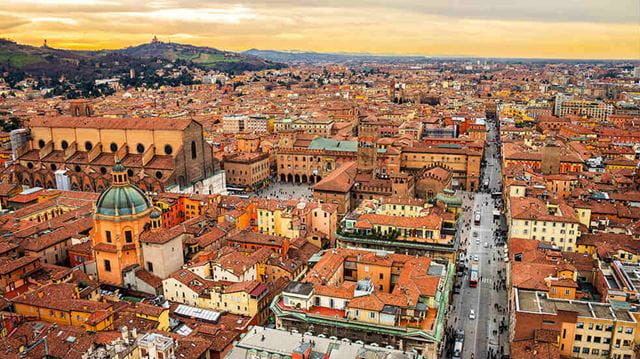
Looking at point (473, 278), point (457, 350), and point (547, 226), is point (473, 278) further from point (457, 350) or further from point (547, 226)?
point (457, 350)

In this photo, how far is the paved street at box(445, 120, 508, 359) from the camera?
4007 centimetres

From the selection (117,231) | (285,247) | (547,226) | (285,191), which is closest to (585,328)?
(547,226)

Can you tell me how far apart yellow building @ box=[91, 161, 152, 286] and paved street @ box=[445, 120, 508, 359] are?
26744 mm

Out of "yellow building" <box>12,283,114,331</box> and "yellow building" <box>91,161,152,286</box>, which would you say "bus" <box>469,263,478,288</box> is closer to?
"yellow building" <box>91,161,152,286</box>

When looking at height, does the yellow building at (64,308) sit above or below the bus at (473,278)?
above

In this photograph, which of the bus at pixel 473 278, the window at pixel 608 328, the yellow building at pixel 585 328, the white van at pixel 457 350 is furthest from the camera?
the bus at pixel 473 278

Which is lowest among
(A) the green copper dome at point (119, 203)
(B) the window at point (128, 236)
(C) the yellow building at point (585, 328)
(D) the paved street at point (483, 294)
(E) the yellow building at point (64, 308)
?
(D) the paved street at point (483, 294)

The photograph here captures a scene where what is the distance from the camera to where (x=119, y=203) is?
4388 cm

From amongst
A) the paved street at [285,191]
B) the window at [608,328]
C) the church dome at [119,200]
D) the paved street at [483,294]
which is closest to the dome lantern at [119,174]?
the church dome at [119,200]

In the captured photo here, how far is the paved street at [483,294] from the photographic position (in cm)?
4007

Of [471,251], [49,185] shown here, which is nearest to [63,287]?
[471,251]

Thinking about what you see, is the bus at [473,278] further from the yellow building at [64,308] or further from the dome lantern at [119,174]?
the dome lantern at [119,174]

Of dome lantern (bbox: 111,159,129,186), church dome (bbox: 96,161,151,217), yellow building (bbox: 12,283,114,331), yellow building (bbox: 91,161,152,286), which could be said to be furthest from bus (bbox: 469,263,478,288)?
dome lantern (bbox: 111,159,129,186)

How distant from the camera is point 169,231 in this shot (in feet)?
149
